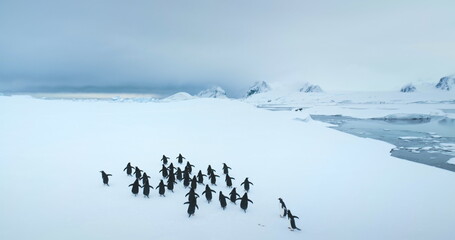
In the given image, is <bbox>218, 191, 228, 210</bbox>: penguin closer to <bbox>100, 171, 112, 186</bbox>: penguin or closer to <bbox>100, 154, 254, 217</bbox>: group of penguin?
<bbox>100, 154, 254, 217</bbox>: group of penguin

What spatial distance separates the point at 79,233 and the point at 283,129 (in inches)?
610

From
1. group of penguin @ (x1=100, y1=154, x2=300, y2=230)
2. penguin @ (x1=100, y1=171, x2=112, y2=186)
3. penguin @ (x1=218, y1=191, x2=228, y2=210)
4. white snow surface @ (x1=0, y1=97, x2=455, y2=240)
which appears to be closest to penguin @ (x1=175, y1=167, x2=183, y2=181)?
group of penguin @ (x1=100, y1=154, x2=300, y2=230)

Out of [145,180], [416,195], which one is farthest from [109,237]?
[416,195]

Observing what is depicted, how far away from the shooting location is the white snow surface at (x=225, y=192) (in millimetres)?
5320

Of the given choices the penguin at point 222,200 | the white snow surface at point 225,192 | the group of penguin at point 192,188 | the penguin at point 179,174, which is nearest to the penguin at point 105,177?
the group of penguin at point 192,188

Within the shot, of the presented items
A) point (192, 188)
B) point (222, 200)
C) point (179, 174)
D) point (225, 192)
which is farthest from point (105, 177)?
point (222, 200)

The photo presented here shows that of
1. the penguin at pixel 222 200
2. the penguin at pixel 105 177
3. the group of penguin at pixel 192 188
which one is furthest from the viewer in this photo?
the penguin at pixel 105 177

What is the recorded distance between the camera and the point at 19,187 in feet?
22.5

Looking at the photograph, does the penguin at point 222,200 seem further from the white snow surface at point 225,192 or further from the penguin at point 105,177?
the penguin at point 105,177

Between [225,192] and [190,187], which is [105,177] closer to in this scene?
[190,187]

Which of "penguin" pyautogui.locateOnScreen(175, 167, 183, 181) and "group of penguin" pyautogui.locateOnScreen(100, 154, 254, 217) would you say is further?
"penguin" pyautogui.locateOnScreen(175, 167, 183, 181)

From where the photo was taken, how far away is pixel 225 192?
24.1ft

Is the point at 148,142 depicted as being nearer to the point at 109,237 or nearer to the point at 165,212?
the point at 165,212

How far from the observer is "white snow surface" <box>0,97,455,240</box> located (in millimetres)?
5320
